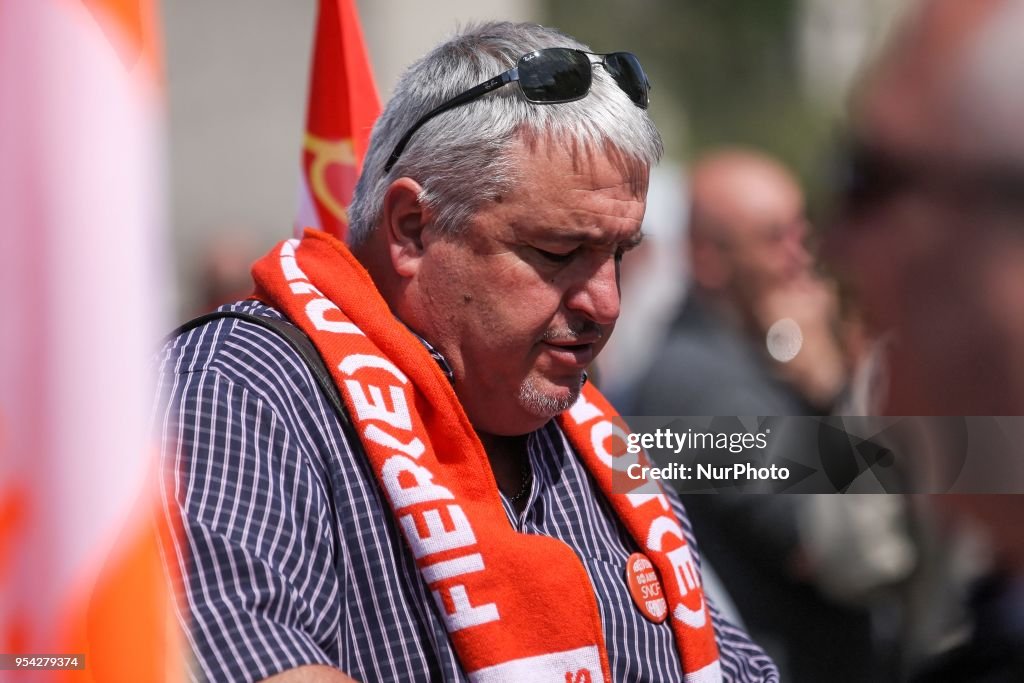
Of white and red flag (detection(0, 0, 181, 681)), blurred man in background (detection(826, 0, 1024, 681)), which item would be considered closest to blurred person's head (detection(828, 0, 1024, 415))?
blurred man in background (detection(826, 0, 1024, 681))

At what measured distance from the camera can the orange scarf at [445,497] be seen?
1.68 meters

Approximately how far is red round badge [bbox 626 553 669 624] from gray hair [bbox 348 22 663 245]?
0.62 metres

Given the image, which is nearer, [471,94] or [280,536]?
[280,536]

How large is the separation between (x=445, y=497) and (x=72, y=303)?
73 cm

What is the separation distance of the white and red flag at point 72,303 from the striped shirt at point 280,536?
381mm

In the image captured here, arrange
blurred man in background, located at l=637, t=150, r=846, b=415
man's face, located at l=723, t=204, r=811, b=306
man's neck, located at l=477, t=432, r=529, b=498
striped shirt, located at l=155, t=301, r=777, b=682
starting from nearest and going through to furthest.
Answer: striped shirt, located at l=155, t=301, r=777, b=682, man's neck, located at l=477, t=432, r=529, b=498, blurred man in background, located at l=637, t=150, r=846, b=415, man's face, located at l=723, t=204, r=811, b=306

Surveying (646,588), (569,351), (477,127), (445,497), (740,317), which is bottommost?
(646,588)

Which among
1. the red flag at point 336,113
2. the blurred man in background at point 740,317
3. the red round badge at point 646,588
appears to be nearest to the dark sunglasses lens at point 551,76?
the red round badge at point 646,588

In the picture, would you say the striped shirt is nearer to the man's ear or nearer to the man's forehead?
the man's ear

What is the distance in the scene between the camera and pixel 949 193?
0.57 meters

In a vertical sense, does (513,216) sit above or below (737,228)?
above

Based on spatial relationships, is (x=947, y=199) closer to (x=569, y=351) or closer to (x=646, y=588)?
(x=569, y=351)

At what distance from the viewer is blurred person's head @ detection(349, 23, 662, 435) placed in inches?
74.3

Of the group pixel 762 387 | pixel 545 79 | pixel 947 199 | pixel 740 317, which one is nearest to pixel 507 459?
pixel 545 79
